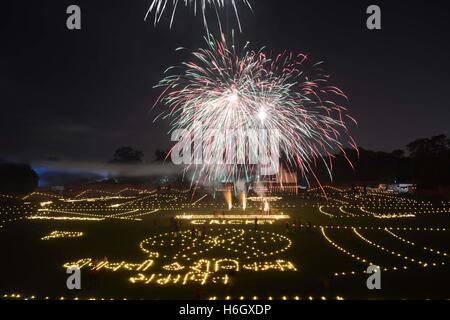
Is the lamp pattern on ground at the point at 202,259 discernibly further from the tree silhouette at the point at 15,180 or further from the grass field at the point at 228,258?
the tree silhouette at the point at 15,180

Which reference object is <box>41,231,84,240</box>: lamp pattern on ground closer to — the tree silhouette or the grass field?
the grass field

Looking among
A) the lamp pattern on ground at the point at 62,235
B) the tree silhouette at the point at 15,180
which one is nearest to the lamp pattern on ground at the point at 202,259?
the lamp pattern on ground at the point at 62,235

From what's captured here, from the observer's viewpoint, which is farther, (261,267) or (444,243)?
(444,243)

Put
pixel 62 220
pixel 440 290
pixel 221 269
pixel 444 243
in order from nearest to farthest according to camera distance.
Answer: pixel 440 290
pixel 221 269
pixel 444 243
pixel 62 220

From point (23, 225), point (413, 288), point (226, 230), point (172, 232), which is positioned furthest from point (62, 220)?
point (413, 288)

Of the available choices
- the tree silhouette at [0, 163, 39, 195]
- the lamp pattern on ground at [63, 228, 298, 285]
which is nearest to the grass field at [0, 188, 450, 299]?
the lamp pattern on ground at [63, 228, 298, 285]

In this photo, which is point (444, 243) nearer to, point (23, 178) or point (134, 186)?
point (134, 186)

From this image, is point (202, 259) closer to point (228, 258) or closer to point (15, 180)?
point (228, 258)
